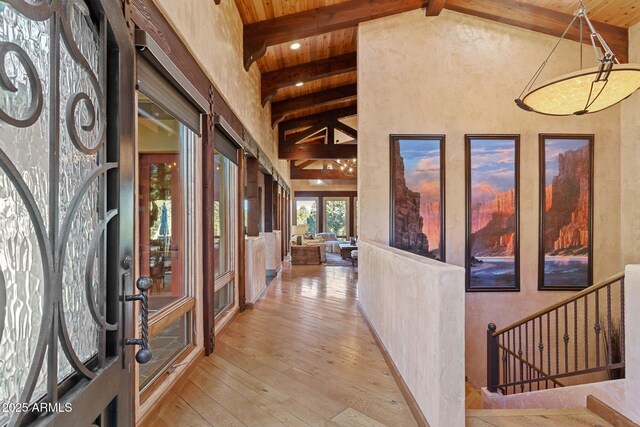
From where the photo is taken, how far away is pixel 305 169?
41.4ft

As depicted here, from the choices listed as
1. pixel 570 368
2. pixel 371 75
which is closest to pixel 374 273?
pixel 371 75

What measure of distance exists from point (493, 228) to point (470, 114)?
1620mm

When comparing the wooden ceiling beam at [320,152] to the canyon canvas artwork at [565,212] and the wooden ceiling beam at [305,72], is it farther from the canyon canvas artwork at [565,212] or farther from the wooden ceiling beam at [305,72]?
the canyon canvas artwork at [565,212]

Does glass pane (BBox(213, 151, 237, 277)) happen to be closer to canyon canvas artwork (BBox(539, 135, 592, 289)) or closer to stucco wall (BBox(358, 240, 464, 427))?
stucco wall (BBox(358, 240, 464, 427))

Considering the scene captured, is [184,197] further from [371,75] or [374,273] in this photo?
[371,75]

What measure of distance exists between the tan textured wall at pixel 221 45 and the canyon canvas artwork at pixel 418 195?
7.01 ft

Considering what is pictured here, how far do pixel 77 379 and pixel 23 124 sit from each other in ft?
2.10

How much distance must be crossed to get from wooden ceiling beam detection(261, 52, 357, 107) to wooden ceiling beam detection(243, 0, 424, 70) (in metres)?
1.30

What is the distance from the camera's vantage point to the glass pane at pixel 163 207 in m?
2.69

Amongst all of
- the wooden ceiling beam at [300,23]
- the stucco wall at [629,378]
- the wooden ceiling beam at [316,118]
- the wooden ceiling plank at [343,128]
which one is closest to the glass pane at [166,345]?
the stucco wall at [629,378]

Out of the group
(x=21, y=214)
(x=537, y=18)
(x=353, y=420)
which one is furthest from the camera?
(x=537, y=18)

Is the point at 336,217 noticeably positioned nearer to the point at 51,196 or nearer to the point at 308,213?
the point at 308,213

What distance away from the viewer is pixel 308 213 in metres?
13.7

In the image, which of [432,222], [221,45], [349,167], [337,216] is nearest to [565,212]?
[432,222]
